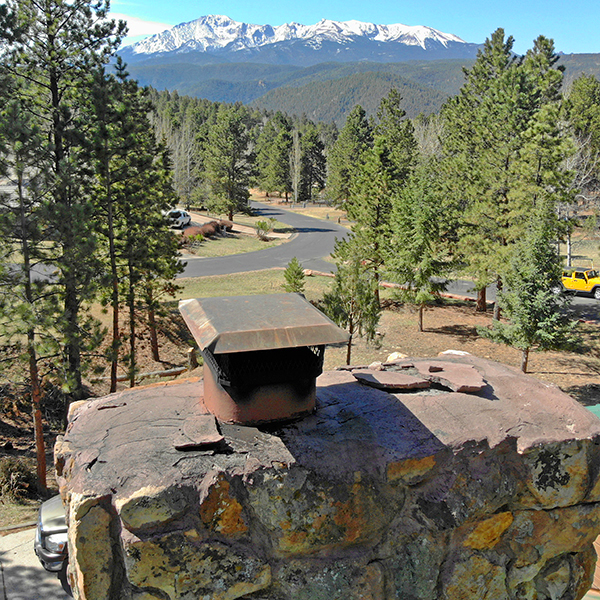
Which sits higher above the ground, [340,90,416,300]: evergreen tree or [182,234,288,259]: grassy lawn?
[340,90,416,300]: evergreen tree

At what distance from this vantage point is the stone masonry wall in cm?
493

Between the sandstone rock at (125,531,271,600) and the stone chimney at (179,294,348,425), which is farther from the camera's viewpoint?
the stone chimney at (179,294,348,425)

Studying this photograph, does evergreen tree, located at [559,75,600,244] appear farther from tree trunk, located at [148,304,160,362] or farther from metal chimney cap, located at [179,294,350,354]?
metal chimney cap, located at [179,294,350,354]

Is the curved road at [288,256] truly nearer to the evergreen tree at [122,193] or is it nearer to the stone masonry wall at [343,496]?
the evergreen tree at [122,193]

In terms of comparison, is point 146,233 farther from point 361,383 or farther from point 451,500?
point 451,500

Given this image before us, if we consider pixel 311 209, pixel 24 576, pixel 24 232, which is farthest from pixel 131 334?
pixel 311 209

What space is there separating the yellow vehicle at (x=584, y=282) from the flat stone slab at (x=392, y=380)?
87.8ft

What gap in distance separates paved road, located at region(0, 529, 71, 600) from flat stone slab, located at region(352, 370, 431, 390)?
229 inches

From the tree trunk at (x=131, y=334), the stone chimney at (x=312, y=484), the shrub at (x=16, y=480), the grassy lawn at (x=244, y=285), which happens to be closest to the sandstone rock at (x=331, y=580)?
the stone chimney at (x=312, y=484)

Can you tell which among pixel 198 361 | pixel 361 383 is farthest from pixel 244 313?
pixel 198 361

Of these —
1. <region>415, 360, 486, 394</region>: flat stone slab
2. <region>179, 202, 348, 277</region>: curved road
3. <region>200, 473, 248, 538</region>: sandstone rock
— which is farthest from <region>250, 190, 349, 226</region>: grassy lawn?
<region>200, 473, 248, 538</region>: sandstone rock

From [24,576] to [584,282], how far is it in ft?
99.3

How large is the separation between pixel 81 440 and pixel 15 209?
7.59 metres

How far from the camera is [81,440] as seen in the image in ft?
18.4
